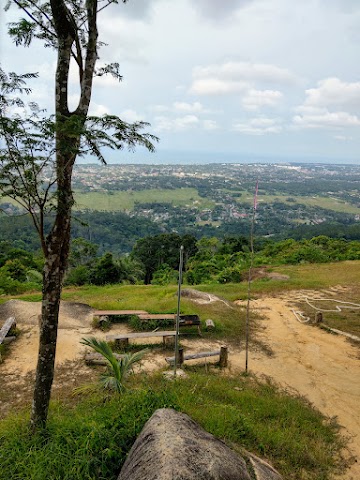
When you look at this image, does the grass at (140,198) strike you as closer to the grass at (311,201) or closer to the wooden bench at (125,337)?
the grass at (311,201)

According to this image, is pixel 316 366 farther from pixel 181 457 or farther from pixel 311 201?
pixel 311 201

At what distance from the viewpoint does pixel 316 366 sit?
8.34 meters

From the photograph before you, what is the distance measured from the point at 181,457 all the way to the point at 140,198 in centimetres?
10465

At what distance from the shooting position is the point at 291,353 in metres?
9.06

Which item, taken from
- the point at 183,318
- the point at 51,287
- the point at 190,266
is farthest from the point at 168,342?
the point at 190,266

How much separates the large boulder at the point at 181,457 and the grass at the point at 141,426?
0.45 meters

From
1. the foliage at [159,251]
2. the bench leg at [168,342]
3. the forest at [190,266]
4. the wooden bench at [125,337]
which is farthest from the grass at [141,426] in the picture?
the foliage at [159,251]

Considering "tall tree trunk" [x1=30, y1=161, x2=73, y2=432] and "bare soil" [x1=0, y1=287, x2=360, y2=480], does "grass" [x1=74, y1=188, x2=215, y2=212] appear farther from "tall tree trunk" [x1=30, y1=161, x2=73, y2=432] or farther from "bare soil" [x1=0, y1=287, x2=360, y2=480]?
"tall tree trunk" [x1=30, y1=161, x2=73, y2=432]

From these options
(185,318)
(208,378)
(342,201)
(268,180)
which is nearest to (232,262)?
(185,318)

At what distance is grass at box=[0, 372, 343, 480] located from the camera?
3.60m

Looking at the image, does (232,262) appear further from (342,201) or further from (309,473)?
(342,201)

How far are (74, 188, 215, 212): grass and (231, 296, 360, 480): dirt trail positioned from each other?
258 feet

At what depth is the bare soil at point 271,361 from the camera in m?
6.35

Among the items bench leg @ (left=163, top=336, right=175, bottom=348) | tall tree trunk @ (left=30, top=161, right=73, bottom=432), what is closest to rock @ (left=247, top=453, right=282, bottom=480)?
tall tree trunk @ (left=30, top=161, right=73, bottom=432)
